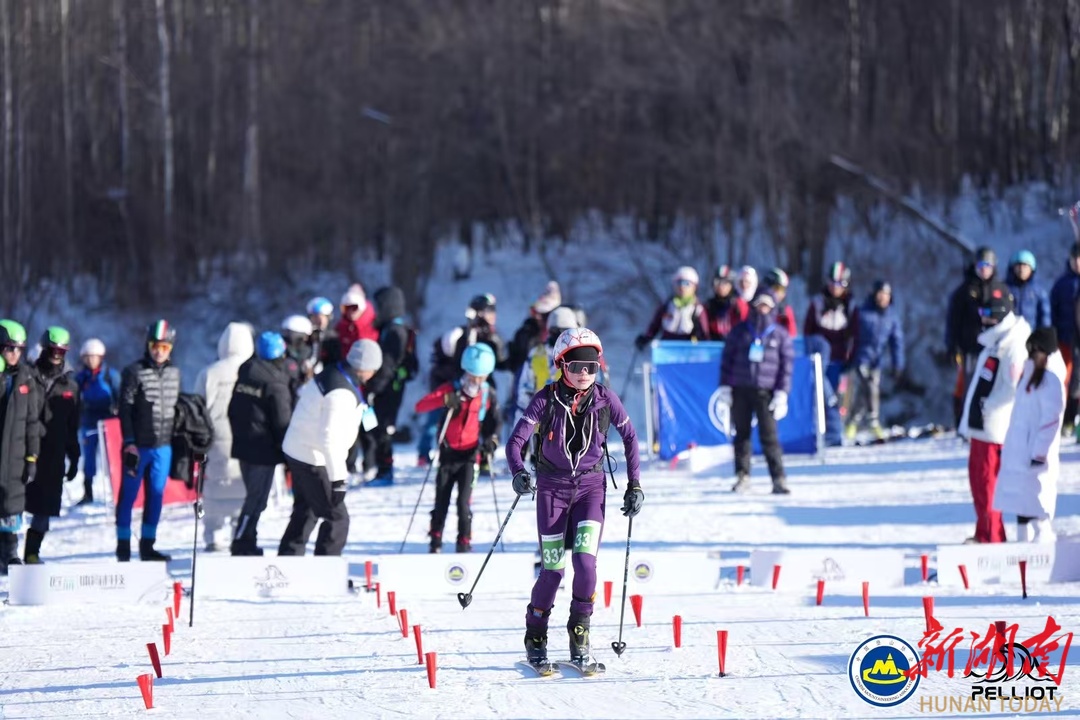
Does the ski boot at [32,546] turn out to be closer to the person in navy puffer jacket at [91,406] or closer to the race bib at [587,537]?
the person in navy puffer jacket at [91,406]

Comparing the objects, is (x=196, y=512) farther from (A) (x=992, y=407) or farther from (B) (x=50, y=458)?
(A) (x=992, y=407)

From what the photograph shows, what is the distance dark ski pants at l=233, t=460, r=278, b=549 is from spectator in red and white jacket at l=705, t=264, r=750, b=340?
20.1 feet

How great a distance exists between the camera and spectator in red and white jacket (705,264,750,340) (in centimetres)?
1498

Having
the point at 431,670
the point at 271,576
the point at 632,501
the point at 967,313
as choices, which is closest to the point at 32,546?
the point at 271,576

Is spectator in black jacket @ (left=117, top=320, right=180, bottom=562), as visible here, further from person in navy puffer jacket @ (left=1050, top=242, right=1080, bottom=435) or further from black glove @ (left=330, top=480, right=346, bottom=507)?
person in navy puffer jacket @ (left=1050, top=242, right=1080, bottom=435)

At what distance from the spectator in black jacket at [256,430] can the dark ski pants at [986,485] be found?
5113 millimetres

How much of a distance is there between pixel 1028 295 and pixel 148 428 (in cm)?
885

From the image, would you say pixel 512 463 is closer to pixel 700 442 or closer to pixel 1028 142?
pixel 700 442

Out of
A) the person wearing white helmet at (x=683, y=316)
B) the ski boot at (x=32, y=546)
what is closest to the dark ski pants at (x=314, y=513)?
the ski boot at (x=32, y=546)

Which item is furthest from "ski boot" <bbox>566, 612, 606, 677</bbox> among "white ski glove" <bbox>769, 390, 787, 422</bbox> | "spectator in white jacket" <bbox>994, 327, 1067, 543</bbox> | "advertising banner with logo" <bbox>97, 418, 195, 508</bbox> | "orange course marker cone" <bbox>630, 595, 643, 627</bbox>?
"advertising banner with logo" <bbox>97, 418, 195, 508</bbox>

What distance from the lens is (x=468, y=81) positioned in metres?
31.6

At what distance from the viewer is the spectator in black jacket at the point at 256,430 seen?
10.3m

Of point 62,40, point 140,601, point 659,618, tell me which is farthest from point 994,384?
point 62,40

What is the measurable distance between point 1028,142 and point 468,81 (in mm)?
12132
